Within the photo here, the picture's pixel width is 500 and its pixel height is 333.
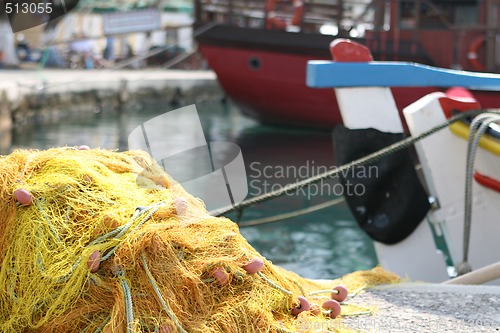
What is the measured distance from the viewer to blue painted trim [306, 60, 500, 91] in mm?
4688

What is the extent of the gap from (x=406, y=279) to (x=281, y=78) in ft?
32.7

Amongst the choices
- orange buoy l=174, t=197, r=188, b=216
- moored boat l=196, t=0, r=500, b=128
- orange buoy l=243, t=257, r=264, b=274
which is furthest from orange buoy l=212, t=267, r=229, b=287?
moored boat l=196, t=0, r=500, b=128

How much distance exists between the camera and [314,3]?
1378cm

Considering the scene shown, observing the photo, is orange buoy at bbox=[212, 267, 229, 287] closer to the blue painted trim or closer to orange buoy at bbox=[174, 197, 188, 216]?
orange buoy at bbox=[174, 197, 188, 216]

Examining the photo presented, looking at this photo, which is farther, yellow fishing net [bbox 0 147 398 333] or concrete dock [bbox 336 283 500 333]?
concrete dock [bbox 336 283 500 333]

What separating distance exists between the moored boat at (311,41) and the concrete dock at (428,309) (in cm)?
811

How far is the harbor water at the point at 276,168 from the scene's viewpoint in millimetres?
7160

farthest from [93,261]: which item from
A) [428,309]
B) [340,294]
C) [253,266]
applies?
[428,309]

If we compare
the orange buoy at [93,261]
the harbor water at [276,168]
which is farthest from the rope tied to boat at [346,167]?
the orange buoy at [93,261]

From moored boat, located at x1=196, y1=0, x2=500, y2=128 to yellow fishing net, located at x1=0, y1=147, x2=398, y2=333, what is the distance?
29.7 ft

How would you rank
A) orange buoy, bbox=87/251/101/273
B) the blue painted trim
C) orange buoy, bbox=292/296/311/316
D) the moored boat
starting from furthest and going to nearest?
1. the moored boat
2. the blue painted trim
3. orange buoy, bbox=292/296/311/316
4. orange buoy, bbox=87/251/101/273

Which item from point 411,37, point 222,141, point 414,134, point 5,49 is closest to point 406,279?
point 414,134

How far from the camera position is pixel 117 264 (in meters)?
2.64

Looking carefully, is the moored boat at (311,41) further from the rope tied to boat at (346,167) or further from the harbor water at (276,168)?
the rope tied to boat at (346,167)
